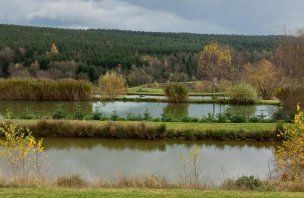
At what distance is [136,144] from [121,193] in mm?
11651

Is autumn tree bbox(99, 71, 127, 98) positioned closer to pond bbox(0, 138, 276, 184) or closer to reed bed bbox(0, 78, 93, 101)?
reed bed bbox(0, 78, 93, 101)

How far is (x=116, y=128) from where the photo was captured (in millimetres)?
22000

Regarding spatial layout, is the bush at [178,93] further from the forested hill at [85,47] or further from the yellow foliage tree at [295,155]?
the forested hill at [85,47]

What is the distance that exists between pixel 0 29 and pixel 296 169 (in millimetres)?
102379

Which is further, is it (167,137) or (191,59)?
(191,59)

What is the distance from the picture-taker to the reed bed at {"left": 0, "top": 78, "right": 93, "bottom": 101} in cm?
4169

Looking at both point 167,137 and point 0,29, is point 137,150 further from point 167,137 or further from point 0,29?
point 0,29

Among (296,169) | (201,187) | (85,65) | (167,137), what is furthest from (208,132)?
(85,65)

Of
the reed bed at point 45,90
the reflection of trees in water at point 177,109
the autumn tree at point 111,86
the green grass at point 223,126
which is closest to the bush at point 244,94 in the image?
the reflection of trees in water at point 177,109

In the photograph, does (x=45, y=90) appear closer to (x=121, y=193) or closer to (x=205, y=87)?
(x=205, y=87)

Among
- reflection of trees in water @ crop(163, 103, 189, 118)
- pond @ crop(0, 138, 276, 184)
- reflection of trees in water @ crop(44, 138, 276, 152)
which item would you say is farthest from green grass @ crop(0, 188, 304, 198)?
reflection of trees in water @ crop(163, 103, 189, 118)

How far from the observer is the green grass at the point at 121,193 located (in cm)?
873

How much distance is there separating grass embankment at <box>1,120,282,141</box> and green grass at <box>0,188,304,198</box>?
12.3 meters

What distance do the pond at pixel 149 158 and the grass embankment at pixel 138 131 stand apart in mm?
616
